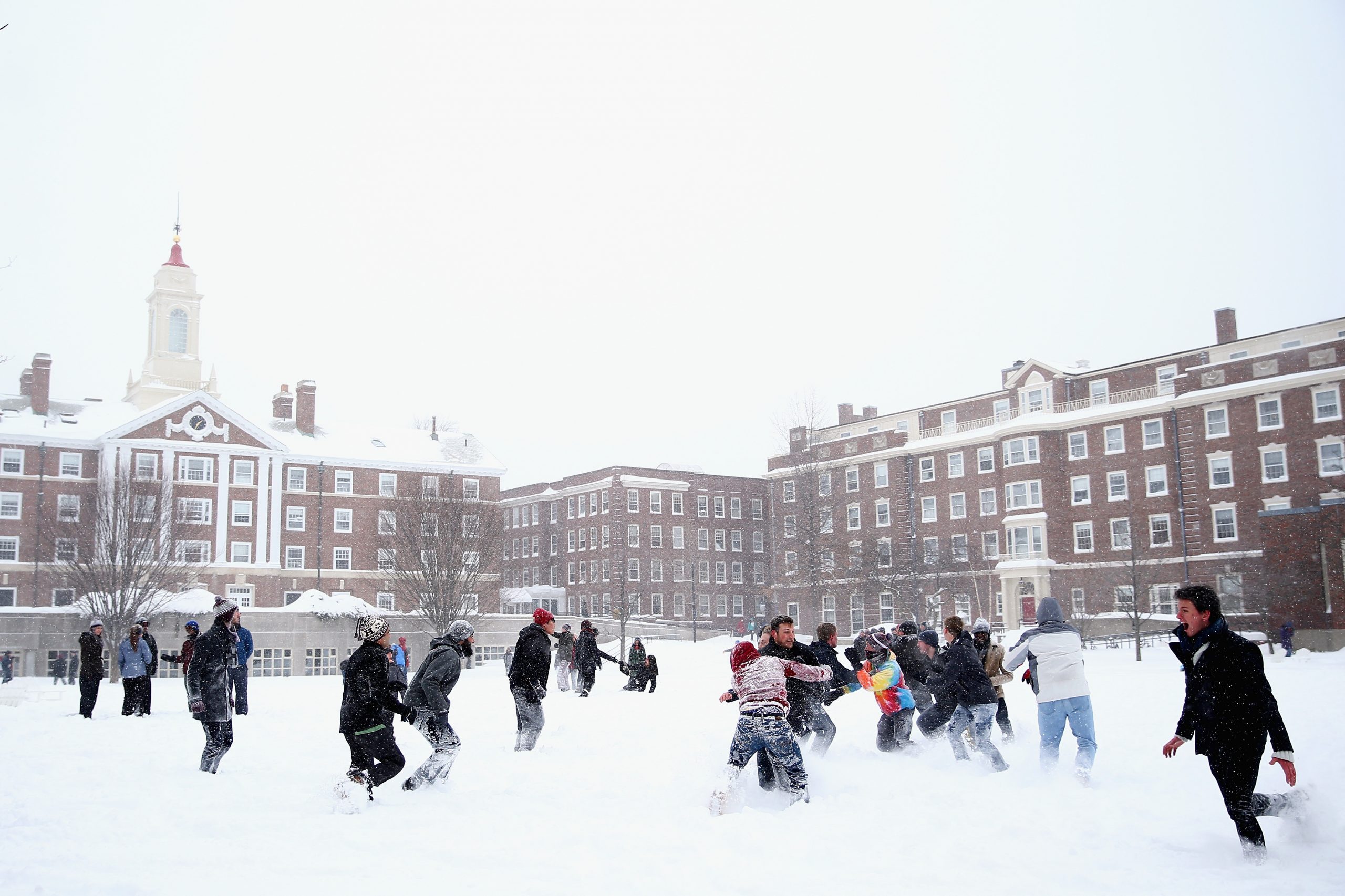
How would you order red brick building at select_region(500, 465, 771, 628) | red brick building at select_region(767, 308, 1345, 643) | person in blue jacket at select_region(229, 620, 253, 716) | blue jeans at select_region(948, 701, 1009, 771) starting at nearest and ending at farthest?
blue jeans at select_region(948, 701, 1009, 771)
person in blue jacket at select_region(229, 620, 253, 716)
red brick building at select_region(767, 308, 1345, 643)
red brick building at select_region(500, 465, 771, 628)

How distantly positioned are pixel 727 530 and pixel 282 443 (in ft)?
111

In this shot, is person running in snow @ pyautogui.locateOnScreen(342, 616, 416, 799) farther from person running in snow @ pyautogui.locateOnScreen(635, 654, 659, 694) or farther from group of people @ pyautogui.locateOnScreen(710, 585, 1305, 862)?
person running in snow @ pyautogui.locateOnScreen(635, 654, 659, 694)

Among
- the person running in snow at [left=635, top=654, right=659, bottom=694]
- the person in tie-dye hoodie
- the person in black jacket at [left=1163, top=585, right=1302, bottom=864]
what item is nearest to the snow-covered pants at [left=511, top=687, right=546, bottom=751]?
the person in tie-dye hoodie

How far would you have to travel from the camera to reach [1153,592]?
179 feet

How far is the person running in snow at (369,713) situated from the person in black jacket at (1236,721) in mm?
6085

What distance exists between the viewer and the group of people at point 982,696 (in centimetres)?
698

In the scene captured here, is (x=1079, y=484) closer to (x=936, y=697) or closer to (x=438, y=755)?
(x=936, y=697)

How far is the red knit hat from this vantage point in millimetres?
9227

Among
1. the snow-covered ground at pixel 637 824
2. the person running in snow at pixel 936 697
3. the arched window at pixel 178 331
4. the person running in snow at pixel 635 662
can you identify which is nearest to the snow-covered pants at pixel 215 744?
the snow-covered ground at pixel 637 824

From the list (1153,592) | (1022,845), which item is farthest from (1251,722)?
(1153,592)

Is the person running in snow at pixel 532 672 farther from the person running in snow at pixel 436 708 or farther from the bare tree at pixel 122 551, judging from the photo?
the bare tree at pixel 122 551

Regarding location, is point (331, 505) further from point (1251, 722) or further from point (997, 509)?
point (1251, 722)

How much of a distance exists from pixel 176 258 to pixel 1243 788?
75.1m

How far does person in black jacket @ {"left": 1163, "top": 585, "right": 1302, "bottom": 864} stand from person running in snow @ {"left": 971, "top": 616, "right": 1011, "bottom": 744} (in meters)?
4.26
